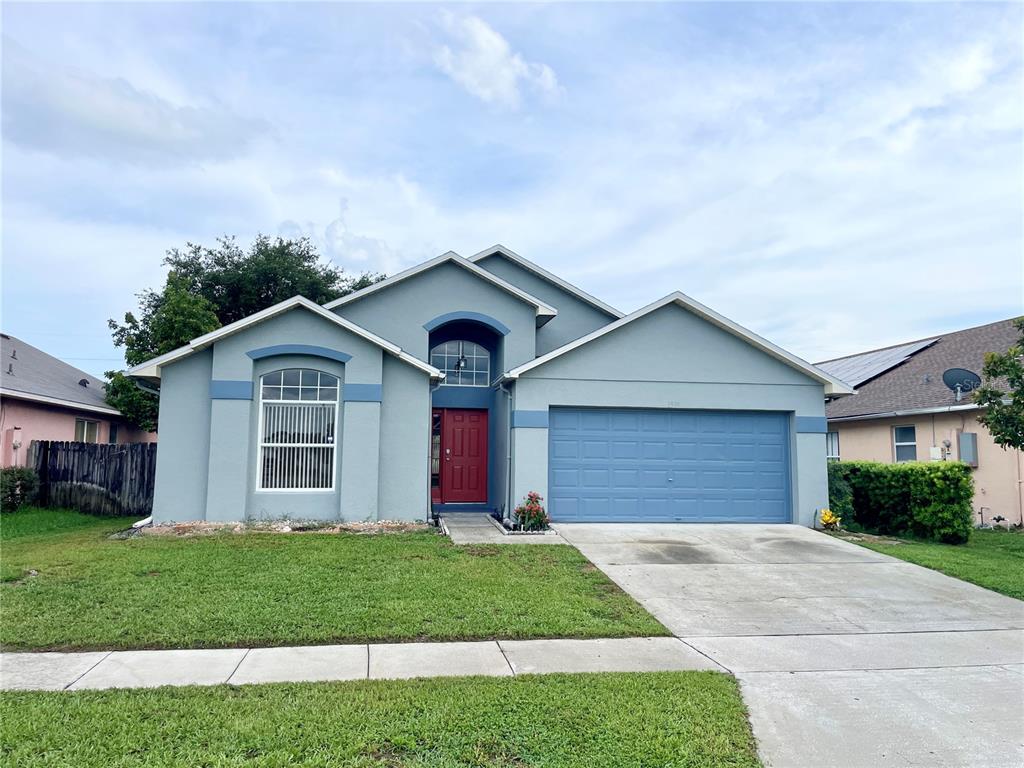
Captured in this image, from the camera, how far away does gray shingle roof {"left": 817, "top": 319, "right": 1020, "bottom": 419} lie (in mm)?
17859

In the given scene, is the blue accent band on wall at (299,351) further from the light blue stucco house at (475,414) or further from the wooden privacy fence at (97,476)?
the wooden privacy fence at (97,476)

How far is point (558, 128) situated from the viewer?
14836mm

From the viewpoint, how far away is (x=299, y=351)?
1302 cm

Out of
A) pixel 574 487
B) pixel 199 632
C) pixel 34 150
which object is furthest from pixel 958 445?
pixel 34 150

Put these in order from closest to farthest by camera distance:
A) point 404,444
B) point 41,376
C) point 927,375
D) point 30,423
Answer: point 404,444 < point 30,423 < point 927,375 < point 41,376

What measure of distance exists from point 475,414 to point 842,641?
10.8 meters

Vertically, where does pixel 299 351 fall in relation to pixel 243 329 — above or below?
below

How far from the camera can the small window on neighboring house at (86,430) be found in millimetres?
20817

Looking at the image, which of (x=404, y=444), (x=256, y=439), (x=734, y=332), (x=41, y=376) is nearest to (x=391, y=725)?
(x=404, y=444)

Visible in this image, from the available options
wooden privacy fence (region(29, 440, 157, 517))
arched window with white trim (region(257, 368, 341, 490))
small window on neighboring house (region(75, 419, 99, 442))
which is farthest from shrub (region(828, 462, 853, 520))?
small window on neighboring house (region(75, 419, 99, 442))

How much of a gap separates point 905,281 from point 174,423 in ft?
60.2

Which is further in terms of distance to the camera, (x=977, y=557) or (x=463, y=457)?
(x=463, y=457)

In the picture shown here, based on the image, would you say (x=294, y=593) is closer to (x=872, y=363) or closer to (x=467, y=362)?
(x=467, y=362)

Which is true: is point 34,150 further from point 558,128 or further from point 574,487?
point 574,487
